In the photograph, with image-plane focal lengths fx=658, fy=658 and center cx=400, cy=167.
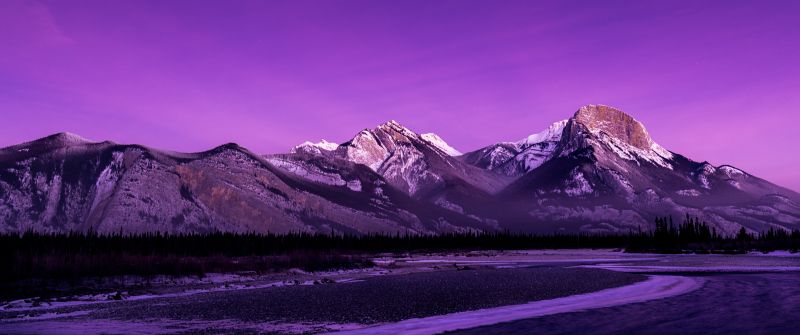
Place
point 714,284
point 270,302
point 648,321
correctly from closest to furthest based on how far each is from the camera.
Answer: point 648,321 → point 270,302 → point 714,284

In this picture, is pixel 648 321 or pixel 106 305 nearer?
pixel 648 321

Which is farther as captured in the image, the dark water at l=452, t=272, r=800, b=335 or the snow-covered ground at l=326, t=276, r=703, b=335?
the snow-covered ground at l=326, t=276, r=703, b=335

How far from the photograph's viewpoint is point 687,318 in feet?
66.4

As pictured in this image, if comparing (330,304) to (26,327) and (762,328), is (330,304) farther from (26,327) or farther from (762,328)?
(762,328)

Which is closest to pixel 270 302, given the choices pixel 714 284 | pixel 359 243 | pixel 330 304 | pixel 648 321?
pixel 330 304

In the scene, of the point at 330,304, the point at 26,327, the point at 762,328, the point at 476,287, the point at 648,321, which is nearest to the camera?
the point at 762,328

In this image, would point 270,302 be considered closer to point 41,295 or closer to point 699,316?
point 41,295

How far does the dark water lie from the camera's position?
709 inches

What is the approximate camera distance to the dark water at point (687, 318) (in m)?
18.0

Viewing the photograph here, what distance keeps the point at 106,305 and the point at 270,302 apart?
766 centimetres

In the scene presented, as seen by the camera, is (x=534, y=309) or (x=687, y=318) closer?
(x=687, y=318)

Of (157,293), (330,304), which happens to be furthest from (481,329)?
(157,293)

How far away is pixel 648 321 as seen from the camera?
1969 centimetres

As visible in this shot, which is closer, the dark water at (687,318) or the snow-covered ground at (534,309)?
the dark water at (687,318)
